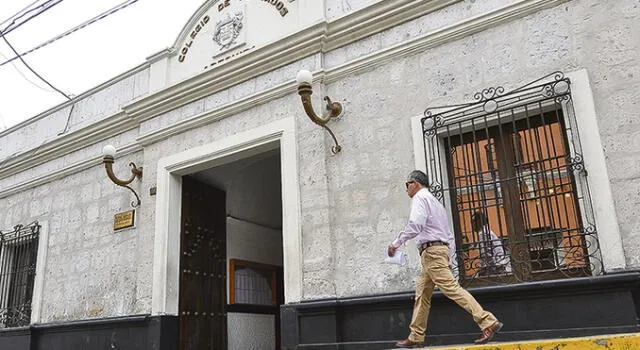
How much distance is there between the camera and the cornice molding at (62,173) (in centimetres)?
780

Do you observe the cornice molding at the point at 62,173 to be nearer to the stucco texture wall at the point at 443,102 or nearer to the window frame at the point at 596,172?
the stucco texture wall at the point at 443,102

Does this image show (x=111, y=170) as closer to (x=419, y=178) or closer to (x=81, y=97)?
(x=81, y=97)

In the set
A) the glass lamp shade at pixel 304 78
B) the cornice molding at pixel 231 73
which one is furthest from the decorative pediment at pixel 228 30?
the glass lamp shade at pixel 304 78

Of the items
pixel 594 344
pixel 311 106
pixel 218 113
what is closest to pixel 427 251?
pixel 594 344

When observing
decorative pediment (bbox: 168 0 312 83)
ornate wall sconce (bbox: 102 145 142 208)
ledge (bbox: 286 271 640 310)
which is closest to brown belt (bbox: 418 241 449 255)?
ledge (bbox: 286 271 640 310)

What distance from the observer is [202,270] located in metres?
7.26

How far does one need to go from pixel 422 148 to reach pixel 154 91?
3.91 meters

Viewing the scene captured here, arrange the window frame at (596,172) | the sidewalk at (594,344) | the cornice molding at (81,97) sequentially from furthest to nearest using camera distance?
the cornice molding at (81,97)
the window frame at (596,172)
the sidewalk at (594,344)

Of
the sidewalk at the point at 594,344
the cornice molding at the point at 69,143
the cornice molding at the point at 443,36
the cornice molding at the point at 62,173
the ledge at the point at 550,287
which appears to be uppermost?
the cornice molding at the point at 69,143

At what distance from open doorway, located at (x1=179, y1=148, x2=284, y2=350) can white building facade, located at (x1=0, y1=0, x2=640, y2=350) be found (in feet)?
0.10

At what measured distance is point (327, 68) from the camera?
20.1ft

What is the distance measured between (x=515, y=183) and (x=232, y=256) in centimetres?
435

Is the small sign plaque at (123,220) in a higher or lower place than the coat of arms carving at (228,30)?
lower

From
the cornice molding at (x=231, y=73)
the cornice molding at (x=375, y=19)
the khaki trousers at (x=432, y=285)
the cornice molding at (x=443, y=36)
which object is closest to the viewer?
the khaki trousers at (x=432, y=285)
